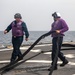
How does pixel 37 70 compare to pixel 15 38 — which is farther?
pixel 15 38

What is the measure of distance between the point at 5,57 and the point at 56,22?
3.90 metres

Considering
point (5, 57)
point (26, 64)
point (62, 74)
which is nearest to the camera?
point (62, 74)

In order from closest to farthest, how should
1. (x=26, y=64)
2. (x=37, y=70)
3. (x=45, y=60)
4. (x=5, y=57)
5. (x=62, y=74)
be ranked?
(x=62, y=74), (x=37, y=70), (x=26, y=64), (x=45, y=60), (x=5, y=57)

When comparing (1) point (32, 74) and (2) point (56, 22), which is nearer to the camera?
(1) point (32, 74)

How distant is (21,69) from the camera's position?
12.0 m

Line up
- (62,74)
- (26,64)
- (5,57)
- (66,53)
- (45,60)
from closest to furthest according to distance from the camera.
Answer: (62,74) < (26,64) < (45,60) < (5,57) < (66,53)

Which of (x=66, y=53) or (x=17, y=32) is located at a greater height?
(x=17, y=32)

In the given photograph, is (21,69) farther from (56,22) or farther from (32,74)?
(56,22)

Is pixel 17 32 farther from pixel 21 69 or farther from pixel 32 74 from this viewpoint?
pixel 32 74

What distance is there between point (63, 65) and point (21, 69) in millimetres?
1508

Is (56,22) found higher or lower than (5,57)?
higher

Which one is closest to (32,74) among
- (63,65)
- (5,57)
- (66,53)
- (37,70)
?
(37,70)

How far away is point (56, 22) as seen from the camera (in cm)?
1185

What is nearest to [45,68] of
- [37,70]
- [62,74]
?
[37,70]
